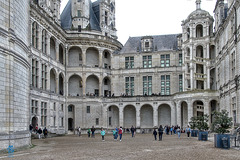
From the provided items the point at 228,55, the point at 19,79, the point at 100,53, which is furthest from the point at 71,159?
the point at 100,53

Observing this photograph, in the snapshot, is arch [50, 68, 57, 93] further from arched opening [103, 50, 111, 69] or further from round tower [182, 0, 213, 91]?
round tower [182, 0, 213, 91]

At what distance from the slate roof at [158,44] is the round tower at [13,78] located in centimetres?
3782

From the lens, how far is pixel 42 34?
46969mm

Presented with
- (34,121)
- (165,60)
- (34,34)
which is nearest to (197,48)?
(165,60)

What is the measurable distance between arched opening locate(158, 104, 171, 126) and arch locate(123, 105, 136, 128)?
476 centimetres

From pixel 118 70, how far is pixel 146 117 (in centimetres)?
1017

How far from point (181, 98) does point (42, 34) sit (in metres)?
24.0

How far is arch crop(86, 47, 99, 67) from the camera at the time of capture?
60.5 meters

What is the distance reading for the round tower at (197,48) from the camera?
53125 millimetres

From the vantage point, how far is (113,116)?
201ft

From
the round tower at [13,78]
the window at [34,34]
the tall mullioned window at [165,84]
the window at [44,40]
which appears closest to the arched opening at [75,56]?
the window at [44,40]

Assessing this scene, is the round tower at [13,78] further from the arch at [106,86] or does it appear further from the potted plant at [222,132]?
the arch at [106,86]

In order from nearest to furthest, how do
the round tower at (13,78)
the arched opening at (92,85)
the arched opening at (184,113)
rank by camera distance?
the round tower at (13,78) < the arched opening at (184,113) < the arched opening at (92,85)

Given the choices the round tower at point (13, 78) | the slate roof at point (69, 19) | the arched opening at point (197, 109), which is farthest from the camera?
the slate roof at point (69, 19)
